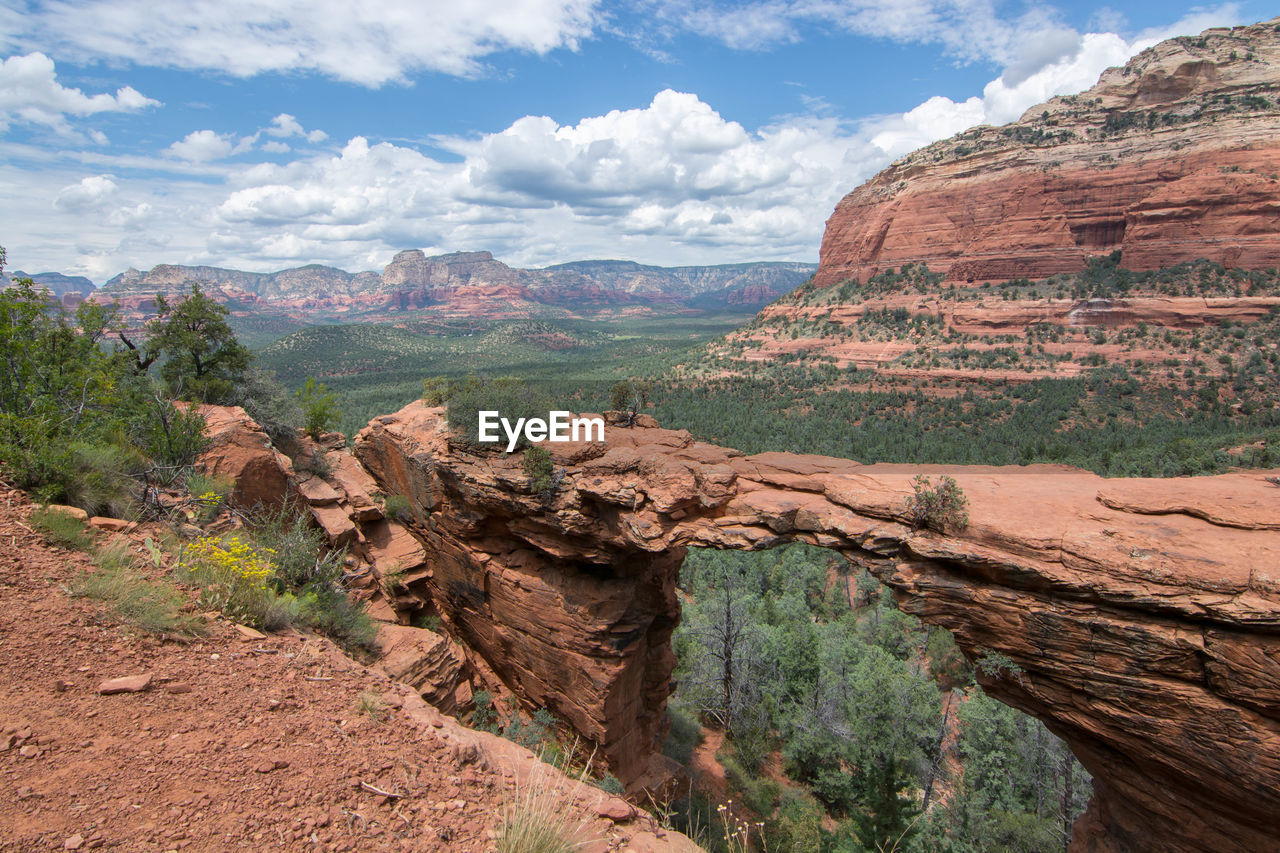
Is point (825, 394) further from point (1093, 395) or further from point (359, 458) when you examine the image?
point (359, 458)

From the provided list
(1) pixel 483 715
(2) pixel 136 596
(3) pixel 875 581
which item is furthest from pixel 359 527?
(3) pixel 875 581

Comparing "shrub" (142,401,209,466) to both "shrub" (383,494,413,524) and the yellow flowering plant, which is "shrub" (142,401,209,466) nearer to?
the yellow flowering plant

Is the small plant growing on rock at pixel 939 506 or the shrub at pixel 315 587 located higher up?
the small plant growing on rock at pixel 939 506

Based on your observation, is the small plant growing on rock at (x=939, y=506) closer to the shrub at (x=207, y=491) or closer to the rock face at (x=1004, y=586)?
the rock face at (x=1004, y=586)

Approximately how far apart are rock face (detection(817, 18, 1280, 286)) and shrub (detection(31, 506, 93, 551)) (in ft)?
263

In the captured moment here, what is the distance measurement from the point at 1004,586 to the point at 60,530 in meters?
12.1

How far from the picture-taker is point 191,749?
3.88m

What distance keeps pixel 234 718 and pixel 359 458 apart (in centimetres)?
1549

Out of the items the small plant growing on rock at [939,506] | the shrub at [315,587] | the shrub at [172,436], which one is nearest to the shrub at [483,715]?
the shrub at [315,587]

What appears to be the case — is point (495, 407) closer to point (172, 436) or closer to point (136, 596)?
point (172, 436)

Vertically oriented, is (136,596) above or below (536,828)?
above

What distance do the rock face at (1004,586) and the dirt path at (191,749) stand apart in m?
6.49

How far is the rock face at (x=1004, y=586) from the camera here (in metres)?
6.71

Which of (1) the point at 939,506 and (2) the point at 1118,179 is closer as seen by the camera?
(1) the point at 939,506
